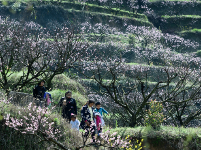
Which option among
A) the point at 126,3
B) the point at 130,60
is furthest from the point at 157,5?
the point at 130,60

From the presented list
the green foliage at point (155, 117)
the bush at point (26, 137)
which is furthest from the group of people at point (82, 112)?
the green foliage at point (155, 117)

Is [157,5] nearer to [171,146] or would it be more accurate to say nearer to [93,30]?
[93,30]

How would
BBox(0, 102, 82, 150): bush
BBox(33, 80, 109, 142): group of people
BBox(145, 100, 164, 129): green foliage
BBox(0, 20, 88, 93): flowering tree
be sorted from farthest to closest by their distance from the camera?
BBox(0, 20, 88, 93): flowering tree
BBox(145, 100, 164, 129): green foliage
BBox(33, 80, 109, 142): group of people
BBox(0, 102, 82, 150): bush

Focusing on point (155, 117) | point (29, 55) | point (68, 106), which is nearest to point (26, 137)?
point (68, 106)

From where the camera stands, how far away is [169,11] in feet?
192

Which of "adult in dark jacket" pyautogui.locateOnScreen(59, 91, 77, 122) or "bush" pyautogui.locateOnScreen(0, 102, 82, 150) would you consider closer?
"bush" pyautogui.locateOnScreen(0, 102, 82, 150)

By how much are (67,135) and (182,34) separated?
48.2 metres

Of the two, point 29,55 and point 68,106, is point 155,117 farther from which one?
point 29,55

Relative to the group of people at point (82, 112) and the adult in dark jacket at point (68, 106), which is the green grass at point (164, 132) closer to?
the group of people at point (82, 112)

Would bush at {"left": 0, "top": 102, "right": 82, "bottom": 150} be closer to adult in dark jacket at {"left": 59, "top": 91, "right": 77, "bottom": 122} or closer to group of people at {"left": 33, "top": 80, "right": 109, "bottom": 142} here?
group of people at {"left": 33, "top": 80, "right": 109, "bottom": 142}

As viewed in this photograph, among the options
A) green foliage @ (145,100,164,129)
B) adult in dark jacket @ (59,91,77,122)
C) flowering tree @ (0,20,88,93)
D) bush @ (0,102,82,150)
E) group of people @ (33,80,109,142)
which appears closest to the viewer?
bush @ (0,102,82,150)

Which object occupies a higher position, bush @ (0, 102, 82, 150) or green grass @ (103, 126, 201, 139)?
bush @ (0, 102, 82, 150)

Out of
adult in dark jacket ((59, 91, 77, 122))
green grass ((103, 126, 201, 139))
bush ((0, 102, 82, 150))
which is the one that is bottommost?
green grass ((103, 126, 201, 139))

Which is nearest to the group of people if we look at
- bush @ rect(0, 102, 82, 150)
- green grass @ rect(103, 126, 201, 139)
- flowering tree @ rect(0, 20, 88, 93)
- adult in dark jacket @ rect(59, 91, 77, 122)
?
adult in dark jacket @ rect(59, 91, 77, 122)
